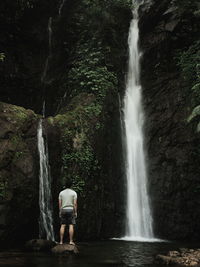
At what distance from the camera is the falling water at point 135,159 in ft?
46.9

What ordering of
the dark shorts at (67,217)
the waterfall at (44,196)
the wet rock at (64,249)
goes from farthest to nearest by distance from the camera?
the waterfall at (44,196), the dark shorts at (67,217), the wet rock at (64,249)

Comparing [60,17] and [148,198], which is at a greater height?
[60,17]

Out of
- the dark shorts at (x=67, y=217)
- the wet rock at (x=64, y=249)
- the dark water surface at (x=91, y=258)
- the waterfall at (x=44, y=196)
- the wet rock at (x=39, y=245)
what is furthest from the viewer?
the waterfall at (x=44, y=196)

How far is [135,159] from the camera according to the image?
15719 mm

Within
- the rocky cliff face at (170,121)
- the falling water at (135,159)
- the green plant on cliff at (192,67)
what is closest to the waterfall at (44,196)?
the falling water at (135,159)

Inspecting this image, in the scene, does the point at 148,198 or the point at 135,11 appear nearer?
the point at 148,198

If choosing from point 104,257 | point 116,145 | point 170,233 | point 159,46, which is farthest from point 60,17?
point 104,257

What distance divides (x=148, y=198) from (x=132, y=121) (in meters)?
3.96

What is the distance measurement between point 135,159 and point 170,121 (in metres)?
2.49

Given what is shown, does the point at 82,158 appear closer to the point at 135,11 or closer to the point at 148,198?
the point at 148,198

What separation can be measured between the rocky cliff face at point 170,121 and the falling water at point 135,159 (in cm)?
37

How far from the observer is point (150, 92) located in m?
17.4

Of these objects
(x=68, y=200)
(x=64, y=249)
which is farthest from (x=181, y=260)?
(x=68, y=200)

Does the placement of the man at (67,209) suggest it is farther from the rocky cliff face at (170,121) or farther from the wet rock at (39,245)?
the rocky cliff face at (170,121)
